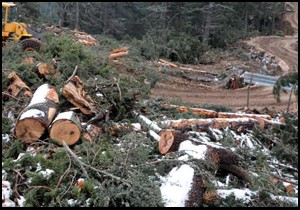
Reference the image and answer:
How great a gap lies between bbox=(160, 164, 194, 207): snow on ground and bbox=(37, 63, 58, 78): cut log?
16.8 ft

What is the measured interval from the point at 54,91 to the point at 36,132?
58.6 inches

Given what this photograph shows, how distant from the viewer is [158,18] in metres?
35.6

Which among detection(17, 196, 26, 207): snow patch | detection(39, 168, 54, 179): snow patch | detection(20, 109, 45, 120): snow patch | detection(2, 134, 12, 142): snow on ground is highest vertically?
detection(20, 109, 45, 120): snow patch

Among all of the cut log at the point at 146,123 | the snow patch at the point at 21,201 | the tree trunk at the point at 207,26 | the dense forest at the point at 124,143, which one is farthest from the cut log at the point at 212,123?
the tree trunk at the point at 207,26

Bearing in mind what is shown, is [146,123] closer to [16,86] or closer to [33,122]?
[33,122]

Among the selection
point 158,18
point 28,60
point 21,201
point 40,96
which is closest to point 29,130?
point 40,96

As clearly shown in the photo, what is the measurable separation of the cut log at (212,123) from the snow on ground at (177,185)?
2155 millimetres

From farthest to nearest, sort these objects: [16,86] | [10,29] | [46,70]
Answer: [10,29] → [46,70] → [16,86]

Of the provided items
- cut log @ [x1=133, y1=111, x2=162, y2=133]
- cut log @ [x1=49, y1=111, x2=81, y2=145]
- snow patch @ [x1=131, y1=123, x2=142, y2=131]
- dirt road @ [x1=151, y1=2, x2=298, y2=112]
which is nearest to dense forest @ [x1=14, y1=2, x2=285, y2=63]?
dirt road @ [x1=151, y1=2, x2=298, y2=112]

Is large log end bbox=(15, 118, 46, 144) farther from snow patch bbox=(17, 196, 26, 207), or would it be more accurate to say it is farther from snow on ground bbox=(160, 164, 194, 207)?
snow on ground bbox=(160, 164, 194, 207)

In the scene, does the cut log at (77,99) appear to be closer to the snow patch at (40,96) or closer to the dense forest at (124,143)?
the dense forest at (124,143)

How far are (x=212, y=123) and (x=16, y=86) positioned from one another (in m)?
4.83

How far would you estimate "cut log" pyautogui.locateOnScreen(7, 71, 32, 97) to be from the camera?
1005cm

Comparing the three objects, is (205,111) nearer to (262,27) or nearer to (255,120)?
(255,120)
